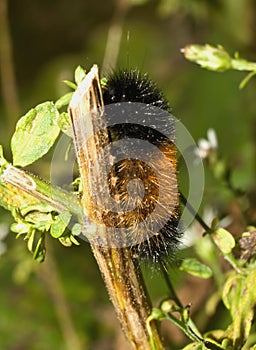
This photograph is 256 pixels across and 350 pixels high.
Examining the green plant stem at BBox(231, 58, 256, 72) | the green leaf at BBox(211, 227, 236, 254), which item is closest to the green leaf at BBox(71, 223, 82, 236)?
the green leaf at BBox(211, 227, 236, 254)

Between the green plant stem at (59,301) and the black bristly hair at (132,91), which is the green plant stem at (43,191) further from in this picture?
the green plant stem at (59,301)

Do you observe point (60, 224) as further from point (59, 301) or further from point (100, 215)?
point (59, 301)

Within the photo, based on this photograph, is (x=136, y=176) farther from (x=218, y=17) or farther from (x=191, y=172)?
(x=218, y=17)

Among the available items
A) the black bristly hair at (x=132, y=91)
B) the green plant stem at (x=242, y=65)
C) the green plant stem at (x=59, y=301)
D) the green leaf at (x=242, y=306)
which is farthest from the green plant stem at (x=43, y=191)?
the green plant stem at (x=59, y=301)

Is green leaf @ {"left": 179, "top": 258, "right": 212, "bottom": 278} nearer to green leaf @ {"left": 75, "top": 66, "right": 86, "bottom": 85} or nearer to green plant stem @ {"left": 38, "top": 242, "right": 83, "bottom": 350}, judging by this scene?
green leaf @ {"left": 75, "top": 66, "right": 86, "bottom": 85}

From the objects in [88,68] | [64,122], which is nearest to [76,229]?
[64,122]

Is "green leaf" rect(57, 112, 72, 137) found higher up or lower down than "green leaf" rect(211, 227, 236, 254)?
higher up
